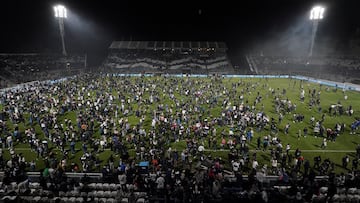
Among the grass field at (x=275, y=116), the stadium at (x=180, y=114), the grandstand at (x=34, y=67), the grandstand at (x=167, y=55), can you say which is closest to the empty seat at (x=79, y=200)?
the stadium at (x=180, y=114)

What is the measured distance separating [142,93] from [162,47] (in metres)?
42.2

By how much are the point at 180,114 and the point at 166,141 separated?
234 inches

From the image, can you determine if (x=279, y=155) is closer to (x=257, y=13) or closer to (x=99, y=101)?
(x=99, y=101)

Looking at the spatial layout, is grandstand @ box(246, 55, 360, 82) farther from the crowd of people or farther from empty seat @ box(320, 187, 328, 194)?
empty seat @ box(320, 187, 328, 194)

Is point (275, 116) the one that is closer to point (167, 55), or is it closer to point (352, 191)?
point (352, 191)

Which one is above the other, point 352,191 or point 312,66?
point 312,66

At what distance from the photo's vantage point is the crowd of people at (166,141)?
13.3 m

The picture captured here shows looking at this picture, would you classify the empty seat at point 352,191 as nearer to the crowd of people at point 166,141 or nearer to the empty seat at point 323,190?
the crowd of people at point 166,141

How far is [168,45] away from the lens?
261ft

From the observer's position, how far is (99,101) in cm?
3128

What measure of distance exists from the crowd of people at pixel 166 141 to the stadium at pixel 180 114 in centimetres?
11

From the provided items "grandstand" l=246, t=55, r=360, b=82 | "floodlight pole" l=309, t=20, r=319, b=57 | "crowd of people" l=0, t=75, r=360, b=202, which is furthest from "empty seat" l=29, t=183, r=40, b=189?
"floodlight pole" l=309, t=20, r=319, b=57

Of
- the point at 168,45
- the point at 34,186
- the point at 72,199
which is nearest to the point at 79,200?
the point at 72,199

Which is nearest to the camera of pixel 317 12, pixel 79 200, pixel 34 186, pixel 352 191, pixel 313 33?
pixel 79 200
